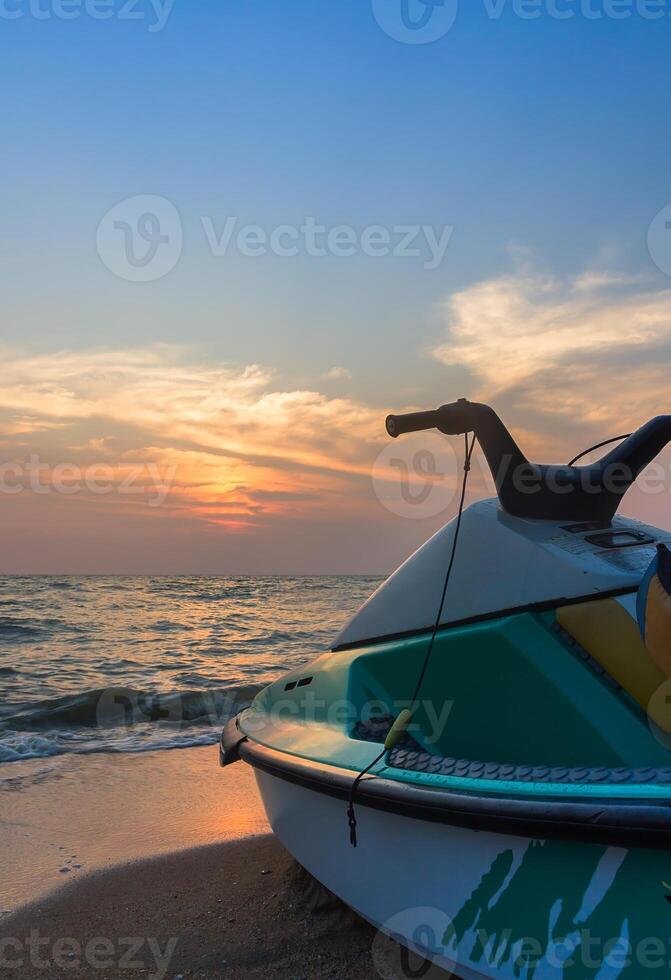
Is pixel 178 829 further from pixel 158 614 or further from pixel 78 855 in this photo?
pixel 158 614

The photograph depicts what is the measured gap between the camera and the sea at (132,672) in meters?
7.40

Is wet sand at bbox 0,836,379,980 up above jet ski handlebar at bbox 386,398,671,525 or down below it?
below

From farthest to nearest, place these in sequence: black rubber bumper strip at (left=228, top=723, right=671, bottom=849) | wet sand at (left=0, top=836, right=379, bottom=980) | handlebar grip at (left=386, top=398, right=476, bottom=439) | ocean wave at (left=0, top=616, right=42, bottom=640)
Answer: ocean wave at (left=0, top=616, right=42, bottom=640) → handlebar grip at (left=386, top=398, right=476, bottom=439) → wet sand at (left=0, top=836, right=379, bottom=980) → black rubber bumper strip at (left=228, top=723, right=671, bottom=849)

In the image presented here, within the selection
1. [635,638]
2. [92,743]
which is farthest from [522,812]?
[92,743]

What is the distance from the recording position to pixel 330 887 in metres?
2.83

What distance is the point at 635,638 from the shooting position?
249 cm

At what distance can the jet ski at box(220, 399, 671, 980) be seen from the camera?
74.0 inches

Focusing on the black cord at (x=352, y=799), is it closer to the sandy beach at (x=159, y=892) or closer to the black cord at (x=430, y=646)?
the black cord at (x=430, y=646)

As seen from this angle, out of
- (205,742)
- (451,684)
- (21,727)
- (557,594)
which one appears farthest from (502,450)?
(21,727)

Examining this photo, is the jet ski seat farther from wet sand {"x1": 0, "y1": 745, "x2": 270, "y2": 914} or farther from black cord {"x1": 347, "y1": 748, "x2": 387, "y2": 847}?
wet sand {"x1": 0, "y1": 745, "x2": 270, "y2": 914}
